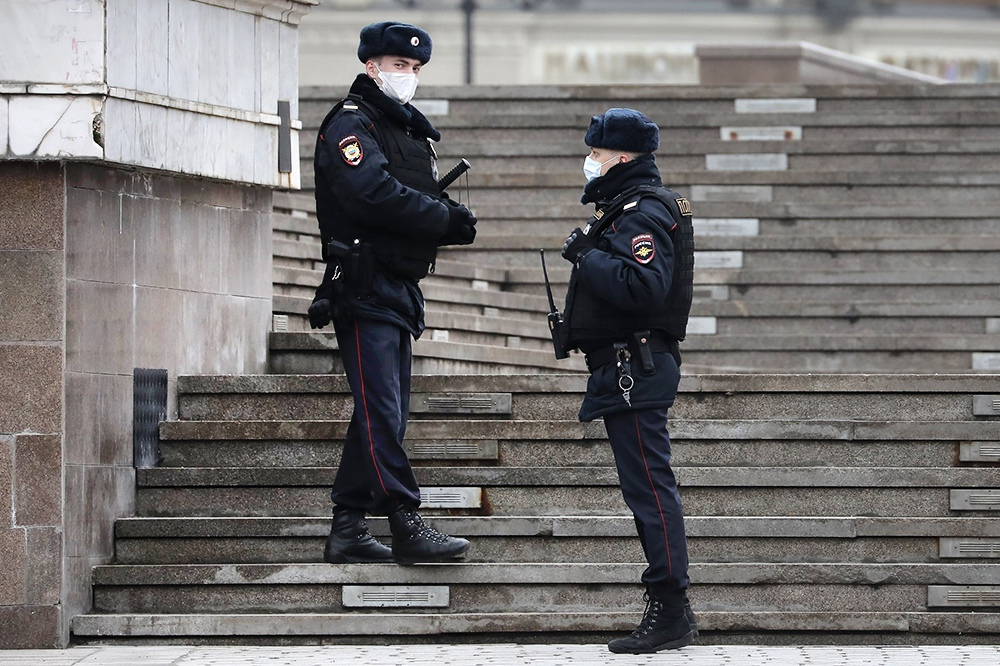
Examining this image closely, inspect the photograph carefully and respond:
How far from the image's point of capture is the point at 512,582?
24.3 feet

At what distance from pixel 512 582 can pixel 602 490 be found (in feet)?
2.07

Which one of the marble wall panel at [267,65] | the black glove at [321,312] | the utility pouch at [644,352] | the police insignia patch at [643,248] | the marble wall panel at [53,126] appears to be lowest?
the utility pouch at [644,352]

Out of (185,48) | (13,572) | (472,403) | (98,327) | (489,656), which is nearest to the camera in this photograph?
(489,656)

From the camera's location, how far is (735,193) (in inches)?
492

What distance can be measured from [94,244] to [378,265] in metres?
1.14

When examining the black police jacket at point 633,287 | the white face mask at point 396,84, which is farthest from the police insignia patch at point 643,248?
the white face mask at point 396,84

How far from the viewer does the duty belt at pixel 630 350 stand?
6.96 m

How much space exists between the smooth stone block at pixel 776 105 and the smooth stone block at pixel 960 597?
6.38 metres

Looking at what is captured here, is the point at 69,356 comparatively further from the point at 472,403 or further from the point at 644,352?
the point at 644,352

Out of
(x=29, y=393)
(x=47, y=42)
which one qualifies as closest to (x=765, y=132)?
(x=47, y=42)

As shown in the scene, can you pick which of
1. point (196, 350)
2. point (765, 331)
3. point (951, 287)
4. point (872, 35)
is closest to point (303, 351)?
point (196, 350)

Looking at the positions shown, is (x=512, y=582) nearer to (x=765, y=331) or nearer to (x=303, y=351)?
Answer: (x=303, y=351)

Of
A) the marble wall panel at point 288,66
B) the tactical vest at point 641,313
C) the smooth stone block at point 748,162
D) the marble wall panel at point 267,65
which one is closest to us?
the tactical vest at point 641,313

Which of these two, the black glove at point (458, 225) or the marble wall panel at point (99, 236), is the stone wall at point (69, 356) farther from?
the black glove at point (458, 225)
